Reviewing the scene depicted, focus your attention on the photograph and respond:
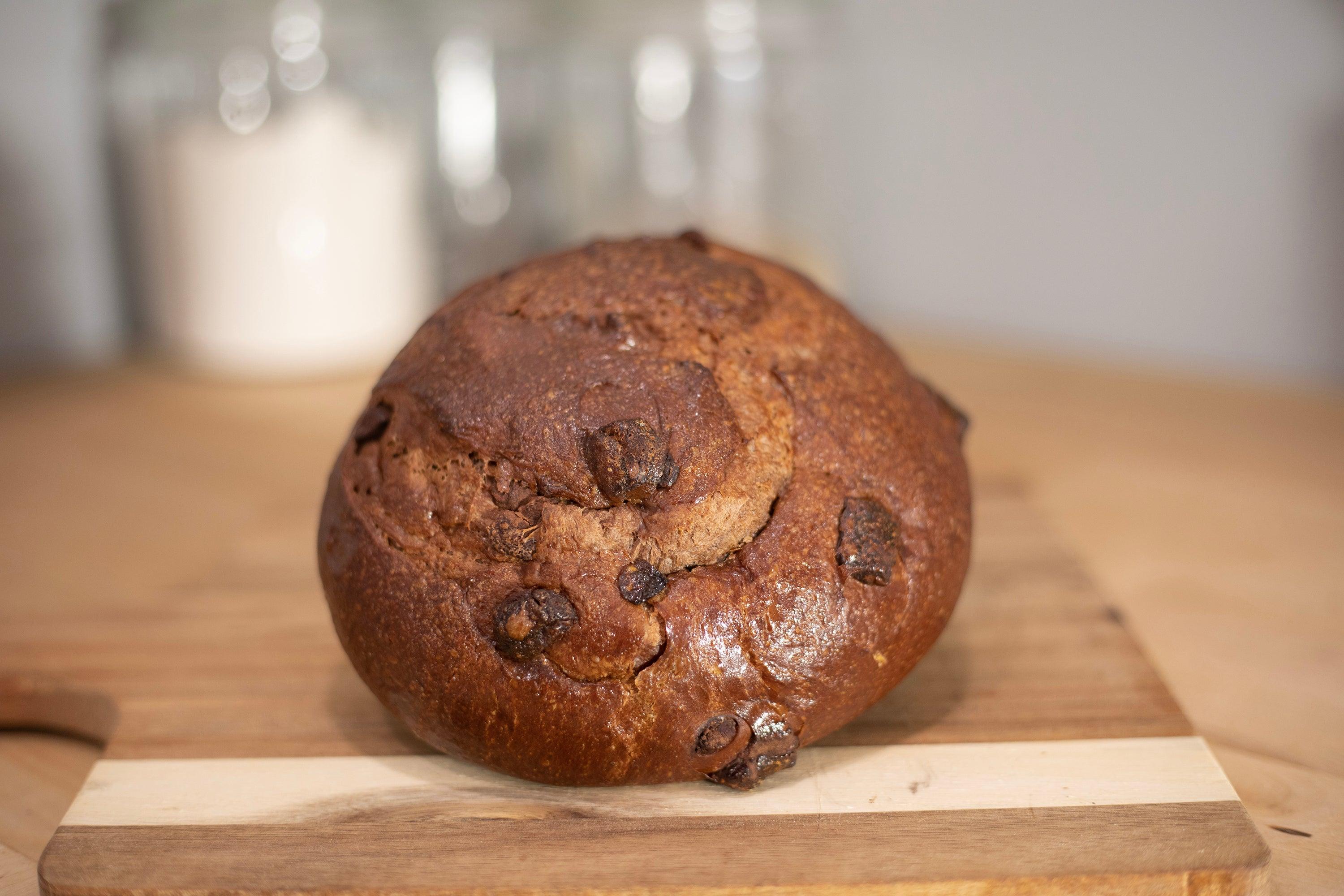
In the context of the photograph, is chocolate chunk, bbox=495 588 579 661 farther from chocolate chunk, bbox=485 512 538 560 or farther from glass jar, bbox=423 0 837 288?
glass jar, bbox=423 0 837 288

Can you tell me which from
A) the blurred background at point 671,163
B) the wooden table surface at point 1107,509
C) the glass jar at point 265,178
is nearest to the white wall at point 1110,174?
the blurred background at point 671,163

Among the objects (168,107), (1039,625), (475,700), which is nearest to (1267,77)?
(1039,625)

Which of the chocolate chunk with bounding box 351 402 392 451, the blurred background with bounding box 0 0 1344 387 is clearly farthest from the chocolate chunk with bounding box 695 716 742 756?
the blurred background with bounding box 0 0 1344 387

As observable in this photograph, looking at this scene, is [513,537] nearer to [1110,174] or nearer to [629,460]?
[629,460]

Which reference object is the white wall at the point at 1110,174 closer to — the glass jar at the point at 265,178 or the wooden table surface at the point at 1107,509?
the wooden table surface at the point at 1107,509

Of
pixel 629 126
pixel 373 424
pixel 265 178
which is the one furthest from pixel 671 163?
pixel 373 424
